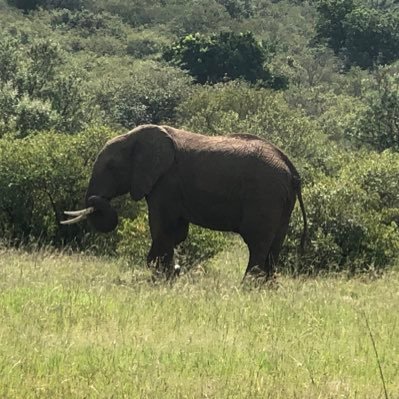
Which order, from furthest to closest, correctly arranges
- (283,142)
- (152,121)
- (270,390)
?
1. (152,121)
2. (283,142)
3. (270,390)

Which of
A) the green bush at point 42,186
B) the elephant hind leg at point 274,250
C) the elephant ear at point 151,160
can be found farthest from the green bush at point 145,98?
the elephant hind leg at point 274,250

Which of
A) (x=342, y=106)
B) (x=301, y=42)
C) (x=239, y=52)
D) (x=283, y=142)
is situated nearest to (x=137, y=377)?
(x=283, y=142)

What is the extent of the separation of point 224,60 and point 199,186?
145 ft

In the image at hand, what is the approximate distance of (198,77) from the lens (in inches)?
2152

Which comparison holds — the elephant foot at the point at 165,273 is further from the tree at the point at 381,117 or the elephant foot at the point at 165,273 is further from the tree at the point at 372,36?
the tree at the point at 372,36

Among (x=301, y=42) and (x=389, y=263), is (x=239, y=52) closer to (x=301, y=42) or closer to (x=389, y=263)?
(x=301, y=42)

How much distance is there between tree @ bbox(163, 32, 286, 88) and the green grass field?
1753 inches

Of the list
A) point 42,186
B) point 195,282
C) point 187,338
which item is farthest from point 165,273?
point 42,186

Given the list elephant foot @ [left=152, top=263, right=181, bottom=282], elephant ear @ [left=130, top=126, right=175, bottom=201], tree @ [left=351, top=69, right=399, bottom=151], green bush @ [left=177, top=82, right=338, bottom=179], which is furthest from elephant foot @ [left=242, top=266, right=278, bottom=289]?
tree @ [left=351, top=69, right=399, bottom=151]

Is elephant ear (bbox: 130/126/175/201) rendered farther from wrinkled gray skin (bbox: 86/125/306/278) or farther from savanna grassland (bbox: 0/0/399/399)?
savanna grassland (bbox: 0/0/399/399)

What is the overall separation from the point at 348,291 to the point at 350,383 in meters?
4.77

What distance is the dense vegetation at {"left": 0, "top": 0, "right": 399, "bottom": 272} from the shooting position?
14289 mm

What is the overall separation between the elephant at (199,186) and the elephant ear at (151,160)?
0.01m

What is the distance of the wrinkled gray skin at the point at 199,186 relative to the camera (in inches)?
442
